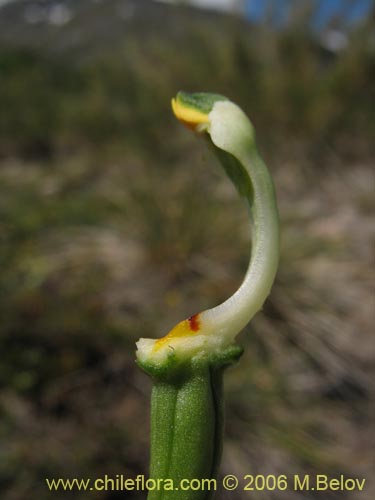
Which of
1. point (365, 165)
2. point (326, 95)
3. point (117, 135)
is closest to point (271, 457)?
point (365, 165)

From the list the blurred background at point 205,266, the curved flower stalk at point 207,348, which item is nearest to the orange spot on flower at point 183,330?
the curved flower stalk at point 207,348

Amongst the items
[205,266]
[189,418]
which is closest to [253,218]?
[189,418]

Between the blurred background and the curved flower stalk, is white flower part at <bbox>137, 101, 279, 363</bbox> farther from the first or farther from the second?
the blurred background

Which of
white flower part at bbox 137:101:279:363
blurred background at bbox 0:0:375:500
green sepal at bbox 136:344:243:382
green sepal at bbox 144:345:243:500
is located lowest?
blurred background at bbox 0:0:375:500

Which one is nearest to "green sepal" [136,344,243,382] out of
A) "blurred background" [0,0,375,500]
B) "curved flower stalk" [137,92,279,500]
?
"curved flower stalk" [137,92,279,500]

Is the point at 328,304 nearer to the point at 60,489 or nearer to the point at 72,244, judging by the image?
the point at 72,244

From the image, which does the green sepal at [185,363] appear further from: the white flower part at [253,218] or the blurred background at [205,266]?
the blurred background at [205,266]
